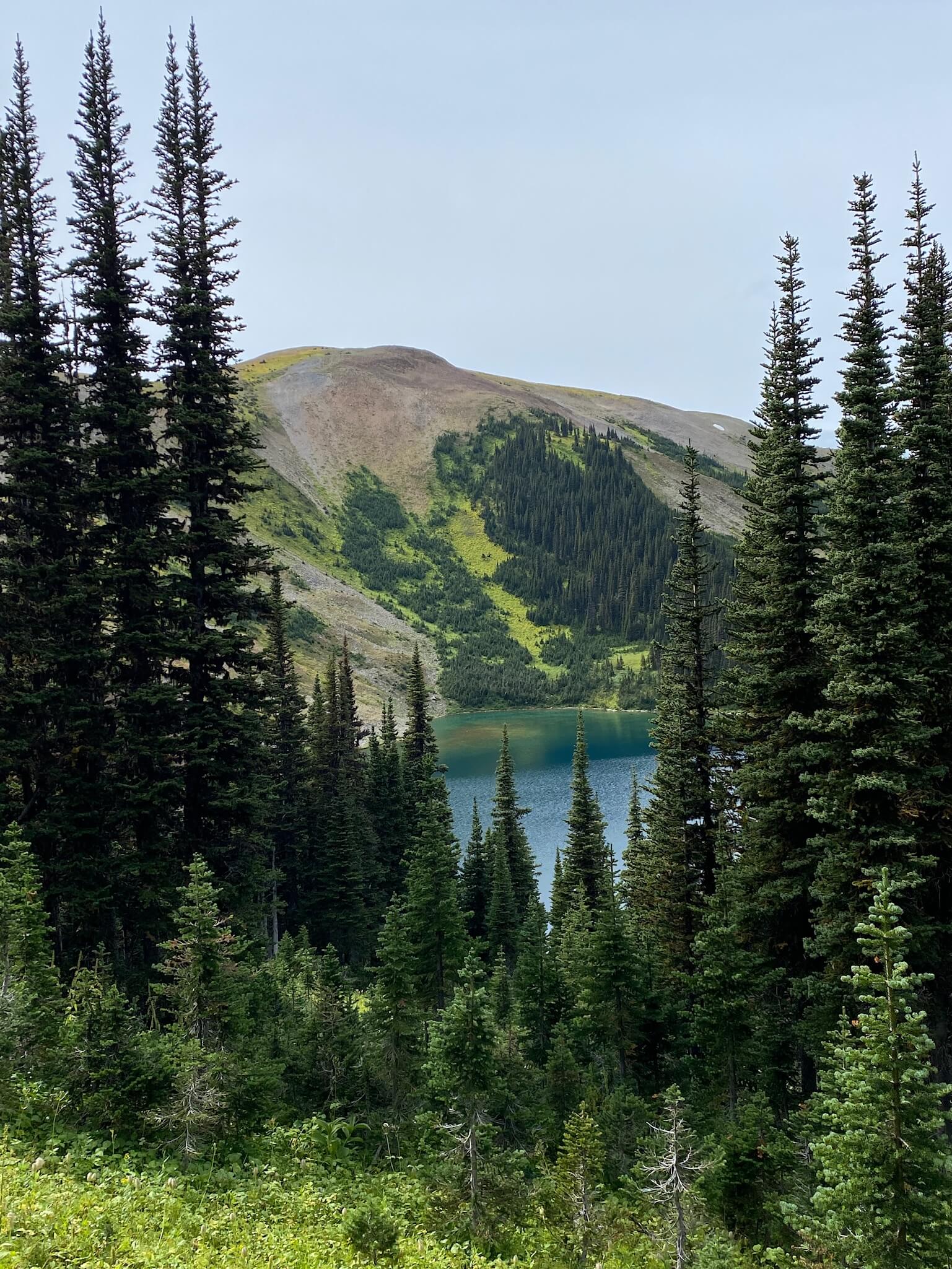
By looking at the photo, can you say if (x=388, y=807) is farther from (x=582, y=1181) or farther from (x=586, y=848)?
(x=582, y=1181)

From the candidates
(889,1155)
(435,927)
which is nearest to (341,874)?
(435,927)

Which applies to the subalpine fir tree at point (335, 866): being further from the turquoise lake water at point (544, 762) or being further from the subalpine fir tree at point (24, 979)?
the subalpine fir tree at point (24, 979)

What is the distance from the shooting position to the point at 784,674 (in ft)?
57.7

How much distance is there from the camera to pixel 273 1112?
13.9 m

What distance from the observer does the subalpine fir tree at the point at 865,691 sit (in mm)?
14766

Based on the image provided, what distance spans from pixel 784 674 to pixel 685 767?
803 cm

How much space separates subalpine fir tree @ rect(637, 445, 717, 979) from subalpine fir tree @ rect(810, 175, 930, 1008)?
8.23 metres

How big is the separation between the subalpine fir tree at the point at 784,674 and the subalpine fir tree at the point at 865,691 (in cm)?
136

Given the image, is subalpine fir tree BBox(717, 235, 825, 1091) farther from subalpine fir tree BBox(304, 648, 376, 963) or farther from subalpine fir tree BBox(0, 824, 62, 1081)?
subalpine fir tree BBox(304, 648, 376, 963)

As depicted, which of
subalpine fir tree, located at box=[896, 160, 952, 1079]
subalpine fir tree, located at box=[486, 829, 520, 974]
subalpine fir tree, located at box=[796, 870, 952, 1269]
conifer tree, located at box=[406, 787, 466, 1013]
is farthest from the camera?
subalpine fir tree, located at box=[486, 829, 520, 974]

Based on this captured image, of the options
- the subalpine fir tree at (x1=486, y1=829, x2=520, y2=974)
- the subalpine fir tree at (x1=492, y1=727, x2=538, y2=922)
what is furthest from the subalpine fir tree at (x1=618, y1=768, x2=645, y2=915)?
the subalpine fir tree at (x1=492, y1=727, x2=538, y2=922)

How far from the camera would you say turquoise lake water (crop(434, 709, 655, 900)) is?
3292 inches

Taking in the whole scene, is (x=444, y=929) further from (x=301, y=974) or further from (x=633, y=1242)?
(x=633, y=1242)

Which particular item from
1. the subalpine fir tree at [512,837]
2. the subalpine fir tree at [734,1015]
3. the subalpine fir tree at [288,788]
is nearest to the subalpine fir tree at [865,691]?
the subalpine fir tree at [734,1015]
